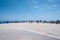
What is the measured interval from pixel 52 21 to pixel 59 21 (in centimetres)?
419

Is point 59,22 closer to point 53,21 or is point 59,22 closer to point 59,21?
point 59,21

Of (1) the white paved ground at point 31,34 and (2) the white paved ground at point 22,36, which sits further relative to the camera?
(1) the white paved ground at point 31,34

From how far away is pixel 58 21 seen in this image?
36531 mm

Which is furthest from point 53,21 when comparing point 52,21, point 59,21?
point 59,21

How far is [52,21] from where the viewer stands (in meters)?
40.9

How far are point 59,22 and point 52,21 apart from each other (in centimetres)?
433

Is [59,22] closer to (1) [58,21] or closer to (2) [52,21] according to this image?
(1) [58,21]

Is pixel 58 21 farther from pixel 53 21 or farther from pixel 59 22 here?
pixel 53 21

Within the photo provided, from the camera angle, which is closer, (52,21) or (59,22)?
(59,22)

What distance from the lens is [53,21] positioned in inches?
1593

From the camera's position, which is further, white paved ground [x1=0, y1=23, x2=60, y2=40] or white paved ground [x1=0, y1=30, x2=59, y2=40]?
white paved ground [x1=0, y1=23, x2=60, y2=40]

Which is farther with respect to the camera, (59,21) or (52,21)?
(52,21)

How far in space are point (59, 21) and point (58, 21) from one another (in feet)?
2.17

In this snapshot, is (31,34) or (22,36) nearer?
(22,36)
